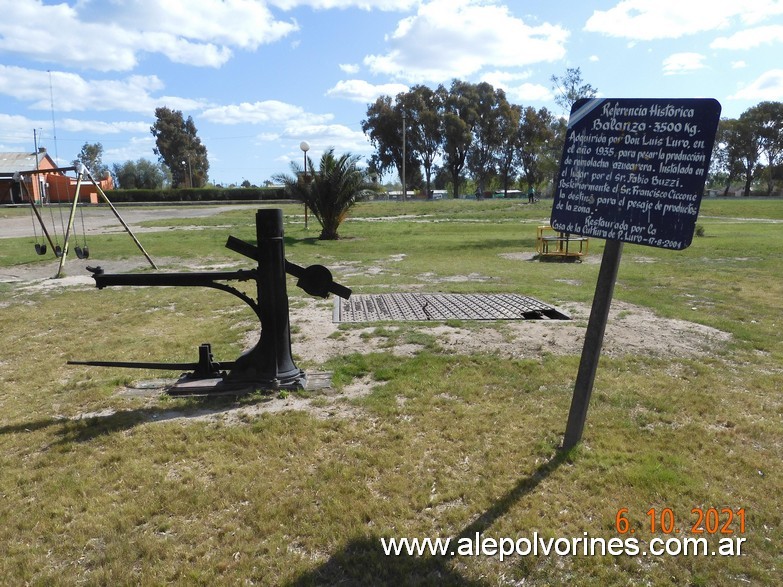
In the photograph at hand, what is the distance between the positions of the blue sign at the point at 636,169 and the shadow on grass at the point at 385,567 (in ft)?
5.35

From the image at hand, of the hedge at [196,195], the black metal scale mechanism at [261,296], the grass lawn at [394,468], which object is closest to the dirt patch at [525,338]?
the grass lawn at [394,468]

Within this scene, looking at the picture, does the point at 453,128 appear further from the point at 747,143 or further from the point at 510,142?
the point at 747,143

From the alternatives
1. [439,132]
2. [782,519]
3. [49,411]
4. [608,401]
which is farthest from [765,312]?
[439,132]

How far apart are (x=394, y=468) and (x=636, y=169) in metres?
2.04

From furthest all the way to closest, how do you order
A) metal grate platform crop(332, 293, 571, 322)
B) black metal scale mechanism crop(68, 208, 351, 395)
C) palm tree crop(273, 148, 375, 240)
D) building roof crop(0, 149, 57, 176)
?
building roof crop(0, 149, 57, 176) < palm tree crop(273, 148, 375, 240) < metal grate platform crop(332, 293, 571, 322) < black metal scale mechanism crop(68, 208, 351, 395)

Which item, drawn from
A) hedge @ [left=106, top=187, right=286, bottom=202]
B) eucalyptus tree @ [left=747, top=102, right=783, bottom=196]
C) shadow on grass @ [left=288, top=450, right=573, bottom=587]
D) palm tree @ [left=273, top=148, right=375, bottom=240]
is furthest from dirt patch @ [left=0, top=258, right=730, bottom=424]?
eucalyptus tree @ [left=747, top=102, right=783, bottom=196]

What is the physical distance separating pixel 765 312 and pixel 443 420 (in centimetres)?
577

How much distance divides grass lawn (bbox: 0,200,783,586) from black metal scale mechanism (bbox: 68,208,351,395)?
0.69 ft

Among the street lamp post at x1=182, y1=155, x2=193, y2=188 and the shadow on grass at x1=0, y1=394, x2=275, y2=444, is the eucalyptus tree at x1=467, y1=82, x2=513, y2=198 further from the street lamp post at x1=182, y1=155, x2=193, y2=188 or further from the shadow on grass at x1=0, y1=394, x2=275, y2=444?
the shadow on grass at x1=0, y1=394, x2=275, y2=444

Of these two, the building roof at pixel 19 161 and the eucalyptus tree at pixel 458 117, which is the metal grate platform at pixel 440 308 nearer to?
the building roof at pixel 19 161

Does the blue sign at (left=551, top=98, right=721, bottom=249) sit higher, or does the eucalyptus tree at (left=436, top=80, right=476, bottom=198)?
the eucalyptus tree at (left=436, top=80, right=476, bottom=198)
